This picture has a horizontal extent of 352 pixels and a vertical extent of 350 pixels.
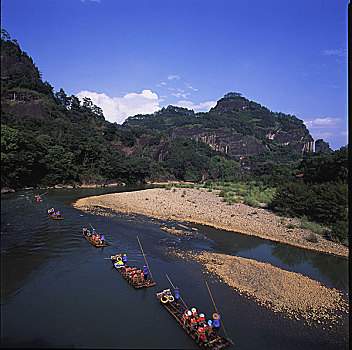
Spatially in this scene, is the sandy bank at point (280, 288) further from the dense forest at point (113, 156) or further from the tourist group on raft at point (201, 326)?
the dense forest at point (113, 156)

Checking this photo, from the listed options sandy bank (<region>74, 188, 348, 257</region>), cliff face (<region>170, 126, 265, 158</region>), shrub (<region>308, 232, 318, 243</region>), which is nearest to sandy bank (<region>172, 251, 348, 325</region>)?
sandy bank (<region>74, 188, 348, 257</region>)

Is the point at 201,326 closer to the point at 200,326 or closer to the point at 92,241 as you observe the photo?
the point at 200,326

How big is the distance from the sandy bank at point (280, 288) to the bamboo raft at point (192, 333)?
3.31 meters

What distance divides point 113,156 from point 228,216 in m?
41.0

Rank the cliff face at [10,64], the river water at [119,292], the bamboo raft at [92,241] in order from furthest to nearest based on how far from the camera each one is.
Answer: the bamboo raft at [92,241], the cliff face at [10,64], the river water at [119,292]

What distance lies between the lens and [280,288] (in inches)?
439

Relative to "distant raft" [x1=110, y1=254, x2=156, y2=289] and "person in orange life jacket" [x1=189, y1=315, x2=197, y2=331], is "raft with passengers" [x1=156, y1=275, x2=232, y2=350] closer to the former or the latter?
"person in orange life jacket" [x1=189, y1=315, x2=197, y2=331]

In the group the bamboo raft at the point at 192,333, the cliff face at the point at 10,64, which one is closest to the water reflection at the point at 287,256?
the bamboo raft at the point at 192,333

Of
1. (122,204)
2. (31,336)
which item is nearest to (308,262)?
(31,336)

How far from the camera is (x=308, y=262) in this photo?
14.8 m

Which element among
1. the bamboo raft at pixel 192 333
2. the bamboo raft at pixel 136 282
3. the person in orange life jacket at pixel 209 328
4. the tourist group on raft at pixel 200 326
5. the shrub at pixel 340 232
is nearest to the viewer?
the bamboo raft at pixel 192 333

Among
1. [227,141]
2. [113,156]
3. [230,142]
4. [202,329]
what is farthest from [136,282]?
[227,141]

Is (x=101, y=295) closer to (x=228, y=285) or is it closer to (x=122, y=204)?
(x=228, y=285)

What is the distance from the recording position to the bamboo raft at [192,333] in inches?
270
